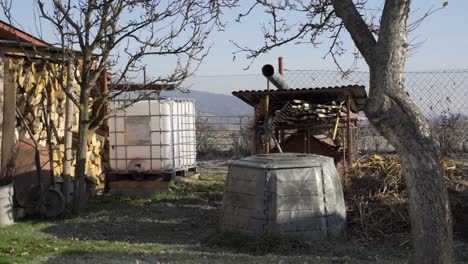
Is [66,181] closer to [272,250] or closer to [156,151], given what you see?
[156,151]

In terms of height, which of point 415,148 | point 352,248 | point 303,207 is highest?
point 415,148

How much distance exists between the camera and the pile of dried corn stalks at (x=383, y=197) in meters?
7.80

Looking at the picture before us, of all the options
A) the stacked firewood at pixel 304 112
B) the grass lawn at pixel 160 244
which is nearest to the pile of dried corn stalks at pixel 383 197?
the grass lawn at pixel 160 244

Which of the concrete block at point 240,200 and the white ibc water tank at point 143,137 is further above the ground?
the white ibc water tank at point 143,137

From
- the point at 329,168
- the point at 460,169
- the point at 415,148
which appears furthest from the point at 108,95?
the point at 415,148

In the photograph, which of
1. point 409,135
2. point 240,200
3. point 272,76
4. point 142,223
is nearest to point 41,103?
point 142,223

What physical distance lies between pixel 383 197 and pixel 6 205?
5.43 m

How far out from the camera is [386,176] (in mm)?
8648

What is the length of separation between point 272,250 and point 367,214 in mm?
1774

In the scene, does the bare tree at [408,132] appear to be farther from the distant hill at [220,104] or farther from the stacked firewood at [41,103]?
the distant hill at [220,104]

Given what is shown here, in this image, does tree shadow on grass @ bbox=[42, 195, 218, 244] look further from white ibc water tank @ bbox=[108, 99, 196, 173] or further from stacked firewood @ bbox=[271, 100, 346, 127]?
stacked firewood @ bbox=[271, 100, 346, 127]

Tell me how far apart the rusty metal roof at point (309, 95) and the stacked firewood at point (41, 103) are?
320 cm

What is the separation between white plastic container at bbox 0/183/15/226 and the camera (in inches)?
331

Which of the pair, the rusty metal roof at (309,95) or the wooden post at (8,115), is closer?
the wooden post at (8,115)
